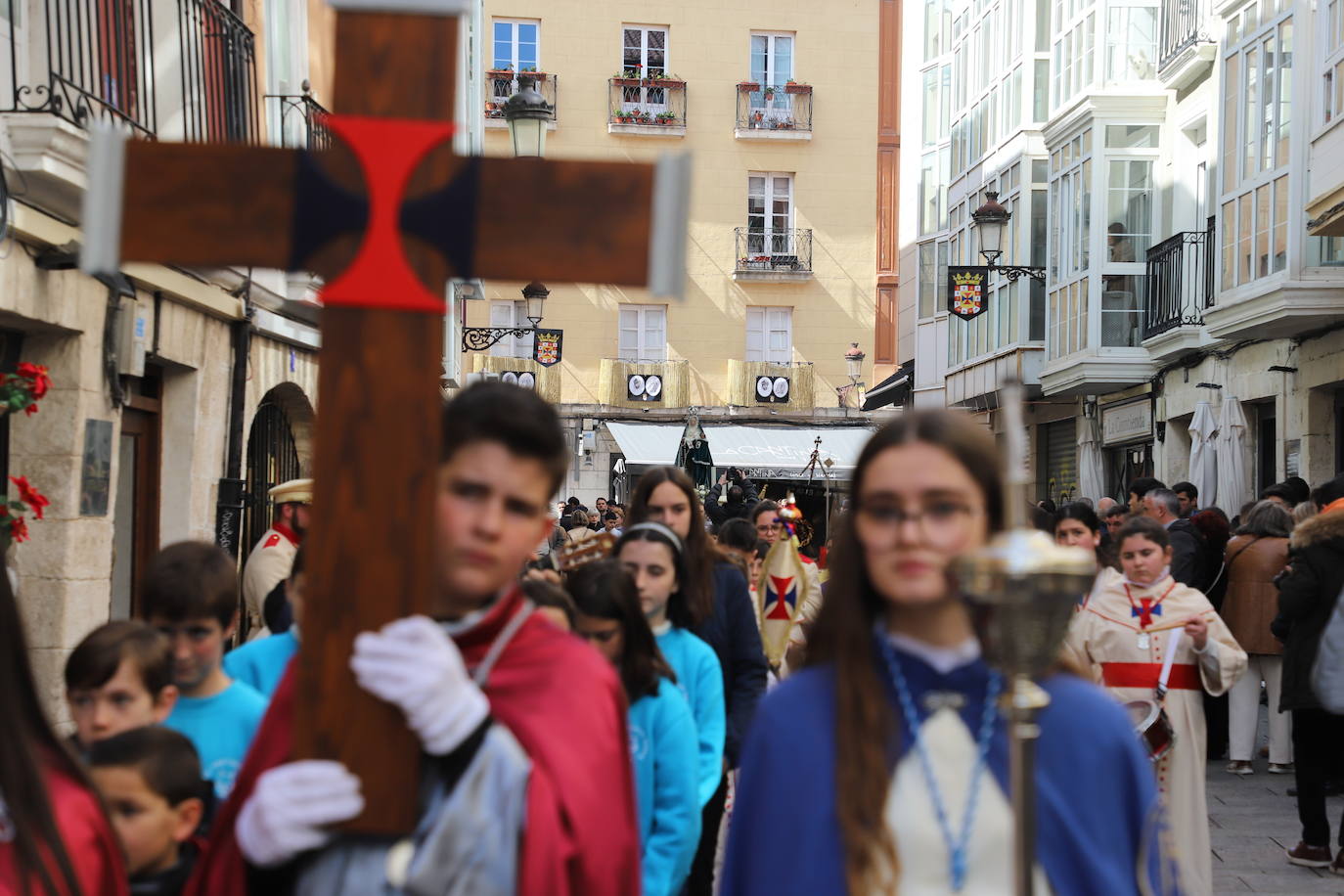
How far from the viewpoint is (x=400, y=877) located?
228cm

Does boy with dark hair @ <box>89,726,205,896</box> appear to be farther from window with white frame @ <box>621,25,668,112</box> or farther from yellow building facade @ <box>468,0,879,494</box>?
window with white frame @ <box>621,25,668,112</box>

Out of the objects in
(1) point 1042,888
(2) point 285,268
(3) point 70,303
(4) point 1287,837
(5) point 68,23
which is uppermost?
(5) point 68,23

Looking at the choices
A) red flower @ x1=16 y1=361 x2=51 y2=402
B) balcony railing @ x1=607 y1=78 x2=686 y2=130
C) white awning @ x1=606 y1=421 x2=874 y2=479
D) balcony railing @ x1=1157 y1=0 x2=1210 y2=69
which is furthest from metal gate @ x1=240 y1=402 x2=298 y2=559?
balcony railing @ x1=607 y1=78 x2=686 y2=130

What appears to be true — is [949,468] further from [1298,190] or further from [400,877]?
Answer: [1298,190]

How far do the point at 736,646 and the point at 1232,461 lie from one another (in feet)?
46.5

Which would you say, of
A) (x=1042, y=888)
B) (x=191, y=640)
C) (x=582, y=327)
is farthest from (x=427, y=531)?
(x=582, y=327)

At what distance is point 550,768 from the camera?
2.50 meters

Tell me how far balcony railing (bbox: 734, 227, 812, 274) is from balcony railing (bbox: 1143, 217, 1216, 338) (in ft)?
48.7

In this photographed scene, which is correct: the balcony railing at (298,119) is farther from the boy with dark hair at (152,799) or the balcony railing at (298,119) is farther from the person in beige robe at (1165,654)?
the boy with dark hair at (152,799)

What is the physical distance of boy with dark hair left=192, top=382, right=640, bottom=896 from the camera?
2248 millimetres

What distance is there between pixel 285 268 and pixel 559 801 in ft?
2.91

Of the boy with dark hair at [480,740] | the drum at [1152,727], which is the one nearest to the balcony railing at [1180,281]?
the drum at [1152,727]

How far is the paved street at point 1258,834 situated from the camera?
8.56 metres

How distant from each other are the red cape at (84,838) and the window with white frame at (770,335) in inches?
1398
